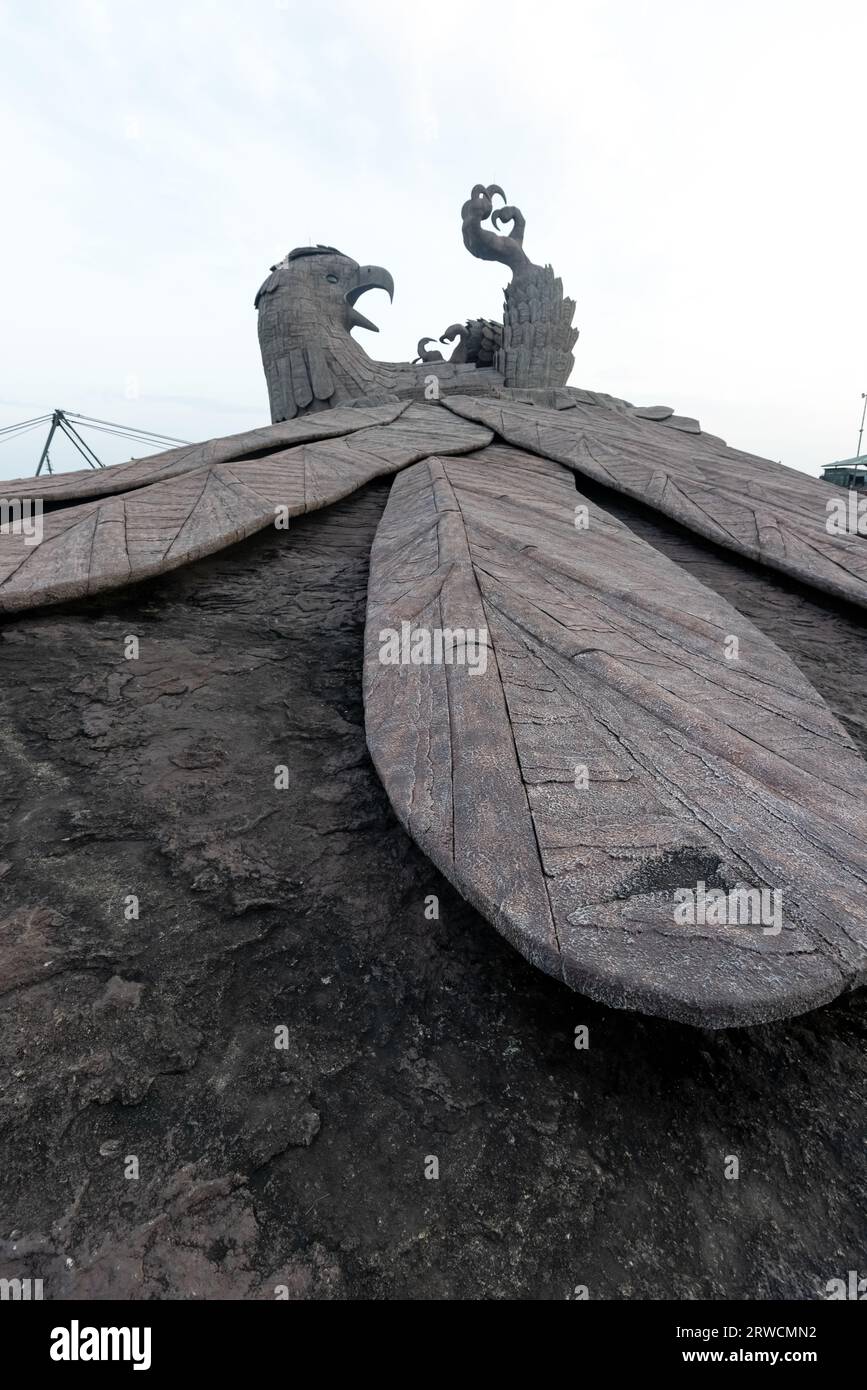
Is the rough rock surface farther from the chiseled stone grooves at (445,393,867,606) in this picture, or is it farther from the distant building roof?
the distant building roof

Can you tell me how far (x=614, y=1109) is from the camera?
982 millimetres

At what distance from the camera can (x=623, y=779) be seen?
1.25 metres

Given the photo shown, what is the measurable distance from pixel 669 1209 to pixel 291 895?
2.75ft

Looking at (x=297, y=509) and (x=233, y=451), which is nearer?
(x=297, y=509)

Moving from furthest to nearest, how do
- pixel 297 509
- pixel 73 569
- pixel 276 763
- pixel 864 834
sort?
pixel 297 509, pixel 73 569, pixel 276 763, pixel 864 834

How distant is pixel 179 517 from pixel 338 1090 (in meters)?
2.42

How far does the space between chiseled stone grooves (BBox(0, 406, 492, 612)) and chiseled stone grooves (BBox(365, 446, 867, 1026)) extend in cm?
91

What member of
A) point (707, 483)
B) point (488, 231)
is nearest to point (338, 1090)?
point (707, 483)

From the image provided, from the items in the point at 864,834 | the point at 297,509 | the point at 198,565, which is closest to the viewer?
the point at 864,834

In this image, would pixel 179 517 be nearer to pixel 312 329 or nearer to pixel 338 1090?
pixel 338 1090

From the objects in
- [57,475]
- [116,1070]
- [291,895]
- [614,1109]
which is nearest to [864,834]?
[614,1109]

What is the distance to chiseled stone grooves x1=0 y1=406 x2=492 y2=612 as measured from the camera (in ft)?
7.27

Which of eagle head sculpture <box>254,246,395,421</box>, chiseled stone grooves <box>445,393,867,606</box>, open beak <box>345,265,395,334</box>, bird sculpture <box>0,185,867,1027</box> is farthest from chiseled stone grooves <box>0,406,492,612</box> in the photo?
open beak <box>345,265,395,334</box>

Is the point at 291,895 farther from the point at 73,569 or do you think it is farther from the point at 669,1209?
the point at 73,569
